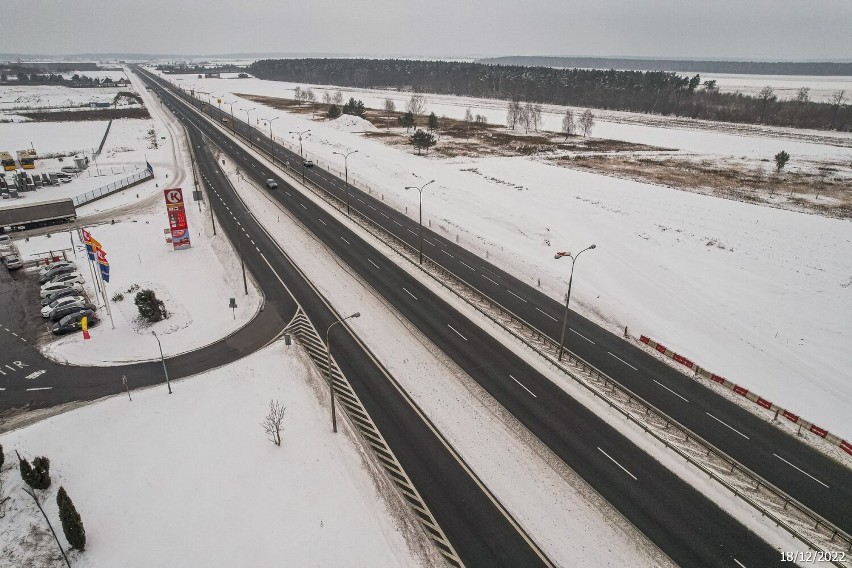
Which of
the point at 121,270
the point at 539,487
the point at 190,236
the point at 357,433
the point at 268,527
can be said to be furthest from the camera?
the point at 190,236

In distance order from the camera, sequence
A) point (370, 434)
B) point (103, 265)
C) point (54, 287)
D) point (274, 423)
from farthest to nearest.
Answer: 1. point (54, 287)
2. point (103, 265)
3. point (370, 434)
4. point (274, 423)

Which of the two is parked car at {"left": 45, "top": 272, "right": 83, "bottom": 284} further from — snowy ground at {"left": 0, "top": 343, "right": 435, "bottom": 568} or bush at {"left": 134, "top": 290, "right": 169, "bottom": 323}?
snowy ground at {"left": 0, "top": 343, "right": 435, "bottom": 568}

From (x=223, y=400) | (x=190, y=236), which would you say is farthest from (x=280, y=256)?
(x=223, y=400)

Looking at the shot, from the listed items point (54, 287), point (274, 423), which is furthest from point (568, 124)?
point (274, 423)

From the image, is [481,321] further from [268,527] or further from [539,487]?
[268,527]

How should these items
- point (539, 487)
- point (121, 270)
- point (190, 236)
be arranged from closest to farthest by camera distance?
1. point (539, 487)
2. point (121, 270)
3. point (190, 236)

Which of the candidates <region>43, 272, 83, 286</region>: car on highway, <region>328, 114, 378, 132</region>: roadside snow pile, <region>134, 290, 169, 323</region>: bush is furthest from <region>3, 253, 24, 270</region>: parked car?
<region>328, 114, 378, 132</region>: roadside snow pile

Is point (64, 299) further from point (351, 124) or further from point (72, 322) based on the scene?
point (351, 124)
